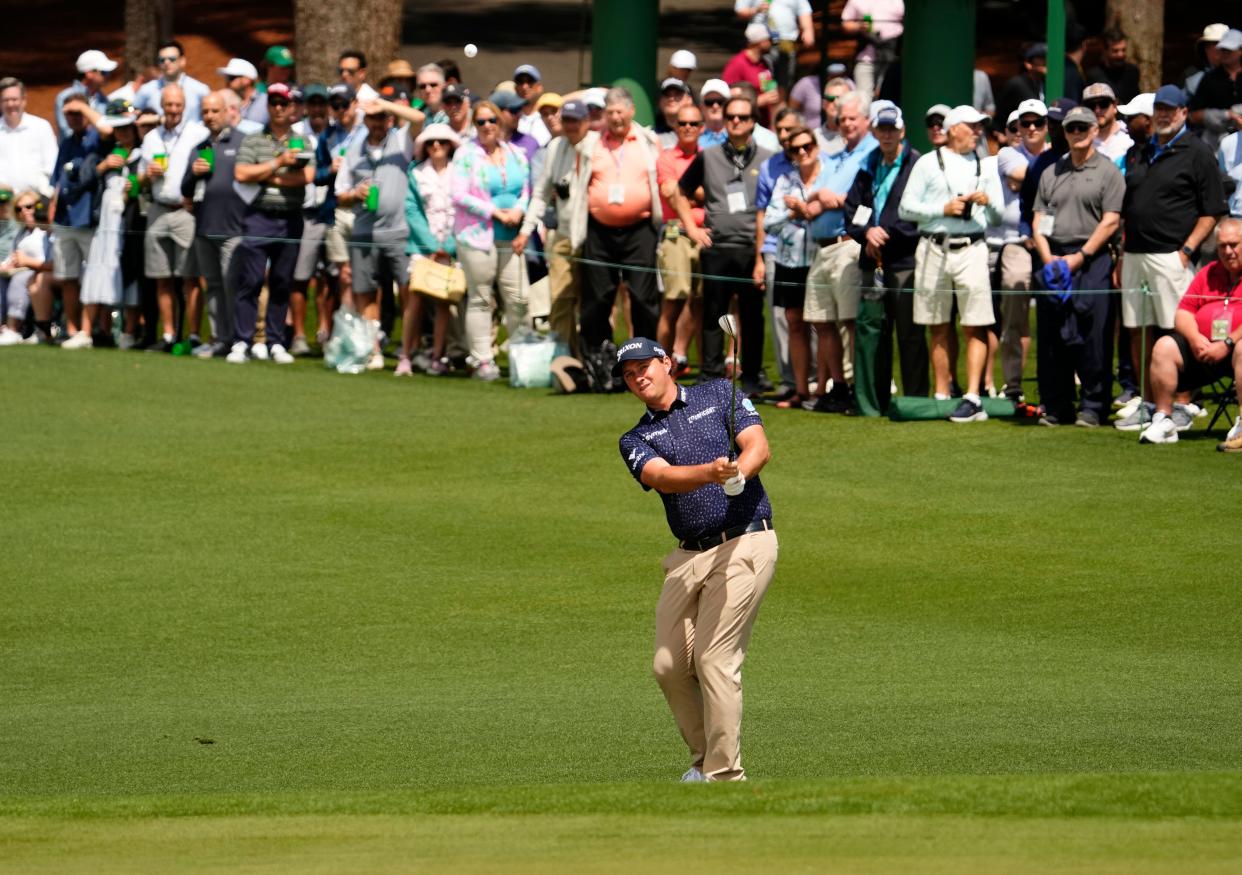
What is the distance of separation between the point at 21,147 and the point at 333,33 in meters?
4.55

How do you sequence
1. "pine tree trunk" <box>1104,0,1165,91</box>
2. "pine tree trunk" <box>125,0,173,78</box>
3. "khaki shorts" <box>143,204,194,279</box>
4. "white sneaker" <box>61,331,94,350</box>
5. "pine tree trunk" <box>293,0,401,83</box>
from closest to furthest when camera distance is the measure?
1. "khaki shorts" <box>143,204,194,279</box>
2. "white sneaker" <box>61,331,94,350</box>
3. "pine tree trunk" <box>293,0,401,83</box>
4. "pine tree trunk" <box>1104,0,1165,91</box>
5. "pine tree trunk" <box>125,0,173,78</box>

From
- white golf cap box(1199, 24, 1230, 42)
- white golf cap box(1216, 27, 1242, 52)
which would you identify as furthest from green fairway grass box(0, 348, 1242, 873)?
white golf cap box(1199, 24, 1230, 42)

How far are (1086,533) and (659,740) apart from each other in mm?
4974

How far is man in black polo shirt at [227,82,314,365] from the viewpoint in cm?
1983

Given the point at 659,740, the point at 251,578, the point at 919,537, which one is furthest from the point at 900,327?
the point at 659,740

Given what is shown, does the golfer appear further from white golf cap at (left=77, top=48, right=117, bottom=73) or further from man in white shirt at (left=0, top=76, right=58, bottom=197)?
white golf cap at (left=77, top=48, right=117, bottom=73)

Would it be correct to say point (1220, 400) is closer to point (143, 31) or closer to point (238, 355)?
point (238, 355)

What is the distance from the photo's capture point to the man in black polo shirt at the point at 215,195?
65.7ft

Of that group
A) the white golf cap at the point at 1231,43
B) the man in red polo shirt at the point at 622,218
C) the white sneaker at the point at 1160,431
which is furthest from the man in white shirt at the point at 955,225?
the white golf cap at the point at 1231,43

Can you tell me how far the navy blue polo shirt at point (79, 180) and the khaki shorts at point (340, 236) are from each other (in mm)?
2408

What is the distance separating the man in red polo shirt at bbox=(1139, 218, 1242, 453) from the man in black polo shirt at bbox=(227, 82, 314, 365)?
8323mm

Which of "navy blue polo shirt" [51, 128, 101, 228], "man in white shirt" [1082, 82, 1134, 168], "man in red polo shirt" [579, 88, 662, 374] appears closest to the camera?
"man in white shirt" [1082, 82, 1134, 168]

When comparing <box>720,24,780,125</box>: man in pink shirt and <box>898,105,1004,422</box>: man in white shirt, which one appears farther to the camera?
<box>720,24,780,125</box>: man in pink shirt

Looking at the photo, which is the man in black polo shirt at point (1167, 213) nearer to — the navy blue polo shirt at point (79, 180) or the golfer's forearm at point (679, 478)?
the golfer's forearm at point (679, 478)
